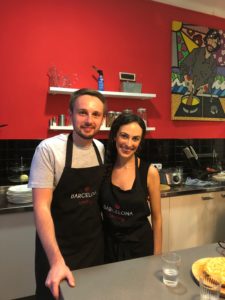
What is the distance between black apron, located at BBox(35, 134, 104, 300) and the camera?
4.23 ft

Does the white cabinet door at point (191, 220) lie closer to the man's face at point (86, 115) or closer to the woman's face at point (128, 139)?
the woman's face at point (128, 139)

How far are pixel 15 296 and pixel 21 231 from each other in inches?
19.6

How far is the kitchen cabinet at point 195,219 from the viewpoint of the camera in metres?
2.45

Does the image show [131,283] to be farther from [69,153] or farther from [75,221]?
[69,153]

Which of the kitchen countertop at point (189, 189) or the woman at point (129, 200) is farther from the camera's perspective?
the kitchen countertop at point (189, 189)

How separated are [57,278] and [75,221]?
0.39 meters

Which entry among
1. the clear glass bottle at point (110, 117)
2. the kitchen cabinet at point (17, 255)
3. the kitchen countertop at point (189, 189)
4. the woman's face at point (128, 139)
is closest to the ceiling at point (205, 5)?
the clear glass bottle at point (110, 117)

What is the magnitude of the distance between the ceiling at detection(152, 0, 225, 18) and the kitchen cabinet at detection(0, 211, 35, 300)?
2615 mm

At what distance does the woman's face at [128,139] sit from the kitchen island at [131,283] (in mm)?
549

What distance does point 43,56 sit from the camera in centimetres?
244

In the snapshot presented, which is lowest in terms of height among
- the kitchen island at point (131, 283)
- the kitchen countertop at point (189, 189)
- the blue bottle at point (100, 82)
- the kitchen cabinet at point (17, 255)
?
the kitchen cabinet at point (17, 255)

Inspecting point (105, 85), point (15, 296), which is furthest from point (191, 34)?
point (15, 296)

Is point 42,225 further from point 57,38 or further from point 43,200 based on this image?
point 57,38

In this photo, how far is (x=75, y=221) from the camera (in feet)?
4.30
